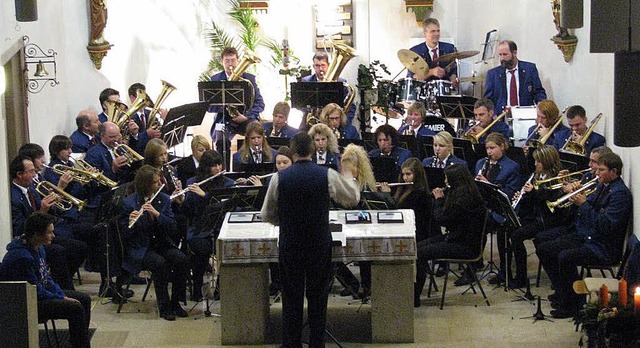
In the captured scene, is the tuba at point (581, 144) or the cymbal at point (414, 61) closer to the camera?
the tuba at point (581, 144)

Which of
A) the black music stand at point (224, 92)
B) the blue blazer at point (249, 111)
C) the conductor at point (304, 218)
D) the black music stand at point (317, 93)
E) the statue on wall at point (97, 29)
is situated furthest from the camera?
the blue blazer at point (249, 111)

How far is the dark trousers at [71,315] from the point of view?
9.45 m

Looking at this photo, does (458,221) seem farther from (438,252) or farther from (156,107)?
(156,107)

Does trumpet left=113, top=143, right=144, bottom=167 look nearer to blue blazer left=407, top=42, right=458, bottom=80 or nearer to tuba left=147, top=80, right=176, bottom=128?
tuba left=147, top=80, right=176, bottom=128

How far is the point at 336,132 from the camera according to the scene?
1378 cm

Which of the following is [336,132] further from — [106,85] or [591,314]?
[591,314]

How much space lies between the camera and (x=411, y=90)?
1622cm

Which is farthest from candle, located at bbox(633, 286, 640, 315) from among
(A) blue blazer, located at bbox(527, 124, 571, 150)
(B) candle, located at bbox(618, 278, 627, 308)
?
(A) blue blazer, located at bbox(527, 124, 571, 150)

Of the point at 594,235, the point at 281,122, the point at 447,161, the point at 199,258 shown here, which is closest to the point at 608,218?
the point at 594,235

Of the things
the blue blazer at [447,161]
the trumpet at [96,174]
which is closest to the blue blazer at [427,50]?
the blue blazer at [447,161]

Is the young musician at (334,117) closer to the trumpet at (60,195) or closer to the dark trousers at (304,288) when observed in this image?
the trumpet at (60,195)

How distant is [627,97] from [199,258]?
6.20 meters

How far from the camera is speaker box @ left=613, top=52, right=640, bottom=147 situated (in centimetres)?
600

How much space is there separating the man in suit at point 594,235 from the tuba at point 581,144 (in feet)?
4.07
